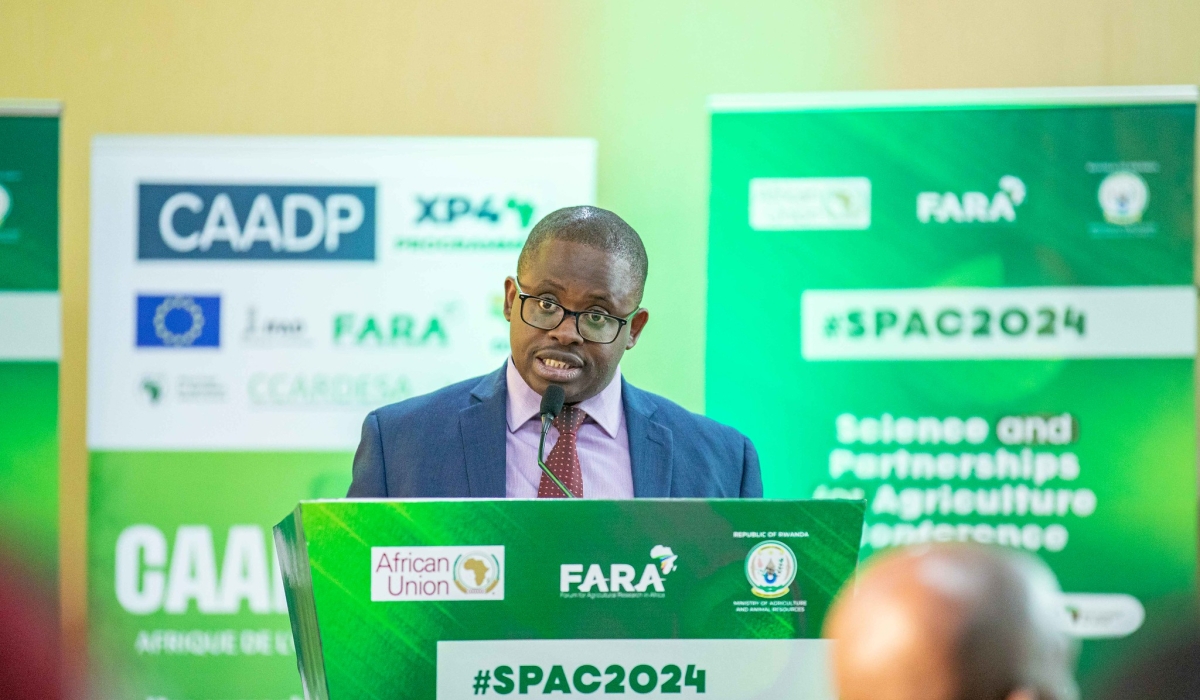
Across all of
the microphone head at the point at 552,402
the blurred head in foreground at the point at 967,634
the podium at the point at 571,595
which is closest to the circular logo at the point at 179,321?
the microphone head at the point at 552,402

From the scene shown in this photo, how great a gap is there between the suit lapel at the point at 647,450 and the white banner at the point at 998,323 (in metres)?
1.67

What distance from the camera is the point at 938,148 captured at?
14.0ft

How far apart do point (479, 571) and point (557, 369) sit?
2.89 ft

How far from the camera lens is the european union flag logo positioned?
4324mm

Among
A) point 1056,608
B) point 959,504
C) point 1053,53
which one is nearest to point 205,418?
point 959,504

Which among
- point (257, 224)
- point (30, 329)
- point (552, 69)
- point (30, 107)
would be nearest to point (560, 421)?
point (257, 224)

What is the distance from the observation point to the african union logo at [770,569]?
69.4 inches

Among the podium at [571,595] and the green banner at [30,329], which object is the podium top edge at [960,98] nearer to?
the green banner at [30,329]

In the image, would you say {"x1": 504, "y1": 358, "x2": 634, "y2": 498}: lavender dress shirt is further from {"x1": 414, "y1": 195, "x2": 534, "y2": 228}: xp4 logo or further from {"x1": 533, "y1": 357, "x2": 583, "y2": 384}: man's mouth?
{"x1": 414, "y1": 195, "x2": 534, "y2": 228}: xp4 logo

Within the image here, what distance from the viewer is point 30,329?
14.5ft

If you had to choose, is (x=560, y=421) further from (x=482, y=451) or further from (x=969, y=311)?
(x=969, y=311)

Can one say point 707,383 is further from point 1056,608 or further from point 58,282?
point 1056,608

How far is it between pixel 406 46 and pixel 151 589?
6.71 feet

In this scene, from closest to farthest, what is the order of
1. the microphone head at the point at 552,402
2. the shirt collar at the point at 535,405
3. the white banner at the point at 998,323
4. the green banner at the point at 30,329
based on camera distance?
the microphone head at the point at 552,402 < the shirt collar at the point at 535,405 < the white banner at the point at 998,323 < the green banner at the point at 30,329
